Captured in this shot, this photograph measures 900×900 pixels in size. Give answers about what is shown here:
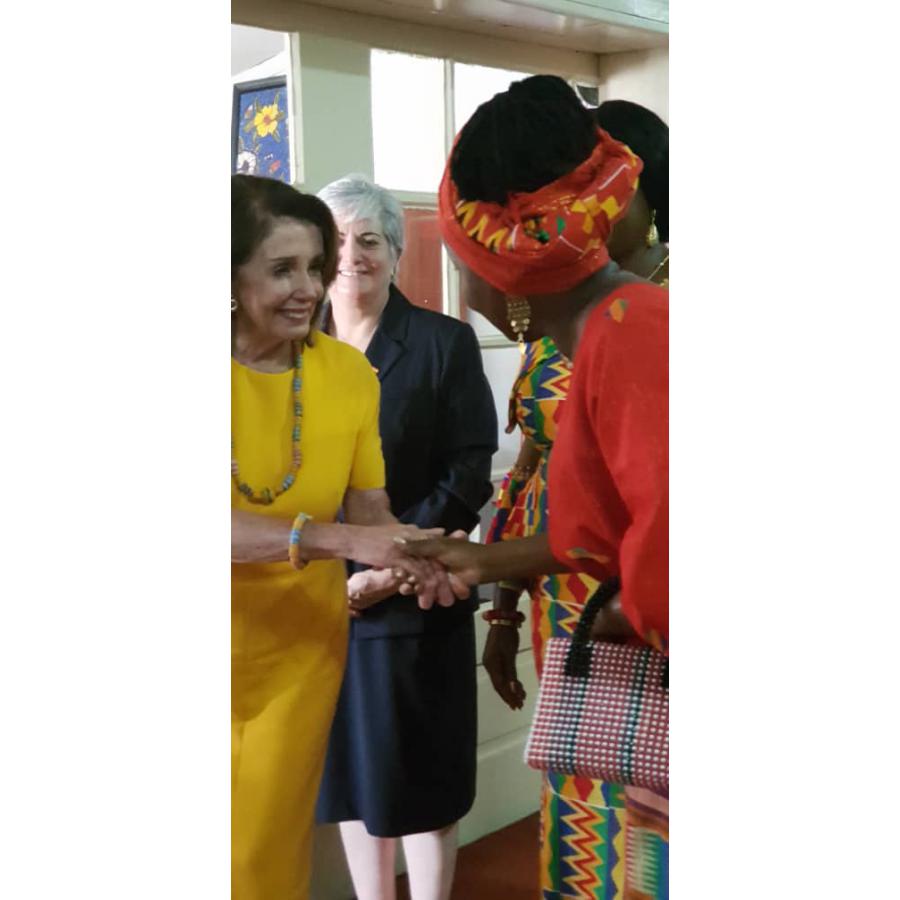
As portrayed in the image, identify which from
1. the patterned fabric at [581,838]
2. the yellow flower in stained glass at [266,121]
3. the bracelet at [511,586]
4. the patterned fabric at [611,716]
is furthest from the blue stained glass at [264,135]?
the patterned fabric at [581,838]

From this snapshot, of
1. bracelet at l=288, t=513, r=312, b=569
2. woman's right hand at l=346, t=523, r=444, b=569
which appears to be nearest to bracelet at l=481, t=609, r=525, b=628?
woman's right hand at l=346, t=523, r=444, b=569

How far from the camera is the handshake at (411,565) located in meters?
1.77

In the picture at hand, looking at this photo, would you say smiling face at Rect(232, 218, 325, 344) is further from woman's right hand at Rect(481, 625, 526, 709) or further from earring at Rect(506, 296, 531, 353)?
woman's right hand at Rect(481, 625, 526, 709)

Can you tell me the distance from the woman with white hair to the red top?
3.9 inches

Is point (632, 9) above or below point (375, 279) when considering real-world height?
above

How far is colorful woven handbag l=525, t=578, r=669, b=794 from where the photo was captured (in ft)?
5.79

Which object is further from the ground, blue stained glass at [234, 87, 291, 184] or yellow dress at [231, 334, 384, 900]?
blue stained glass at [234, 87, 291, 184]

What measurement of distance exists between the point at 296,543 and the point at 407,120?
0.47 metres

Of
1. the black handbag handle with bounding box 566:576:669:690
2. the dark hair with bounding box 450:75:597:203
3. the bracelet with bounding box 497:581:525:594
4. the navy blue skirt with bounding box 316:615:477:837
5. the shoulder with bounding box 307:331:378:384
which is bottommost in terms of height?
the navy blue skirt with bounding box 316:615:477:837
